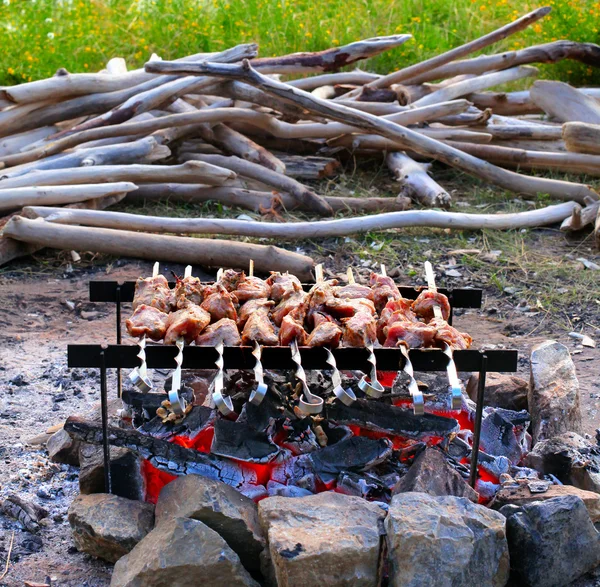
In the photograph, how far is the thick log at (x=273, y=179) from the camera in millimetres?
7316

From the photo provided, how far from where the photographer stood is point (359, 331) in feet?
10.2

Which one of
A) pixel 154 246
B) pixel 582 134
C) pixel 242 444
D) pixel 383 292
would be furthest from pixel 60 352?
pixel 582 134

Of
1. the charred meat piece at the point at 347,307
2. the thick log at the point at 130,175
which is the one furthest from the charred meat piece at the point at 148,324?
the thick log at the point at 130,175

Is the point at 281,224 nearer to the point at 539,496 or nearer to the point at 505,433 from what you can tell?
the point at 505,433

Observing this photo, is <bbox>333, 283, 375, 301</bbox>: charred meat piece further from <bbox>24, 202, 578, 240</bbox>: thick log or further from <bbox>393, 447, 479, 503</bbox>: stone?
<bbox>24, 202, 578, 240</bbox>: thick log

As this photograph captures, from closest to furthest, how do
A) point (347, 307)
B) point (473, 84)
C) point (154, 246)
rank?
point (347, 307), point (154, 246), point (473, 84)

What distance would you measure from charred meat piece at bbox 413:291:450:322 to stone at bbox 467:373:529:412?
2.10 ft

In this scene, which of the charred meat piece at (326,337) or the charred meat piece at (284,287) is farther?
the charred meat piece at (284,287)

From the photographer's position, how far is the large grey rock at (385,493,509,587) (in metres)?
2.66

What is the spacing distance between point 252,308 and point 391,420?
73cm

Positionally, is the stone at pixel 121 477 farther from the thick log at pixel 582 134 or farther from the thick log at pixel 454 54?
the thick log at pixel 454 54

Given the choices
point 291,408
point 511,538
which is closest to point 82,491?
point 291,408

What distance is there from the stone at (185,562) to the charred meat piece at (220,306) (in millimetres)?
921

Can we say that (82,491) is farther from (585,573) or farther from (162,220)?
(162,220)
